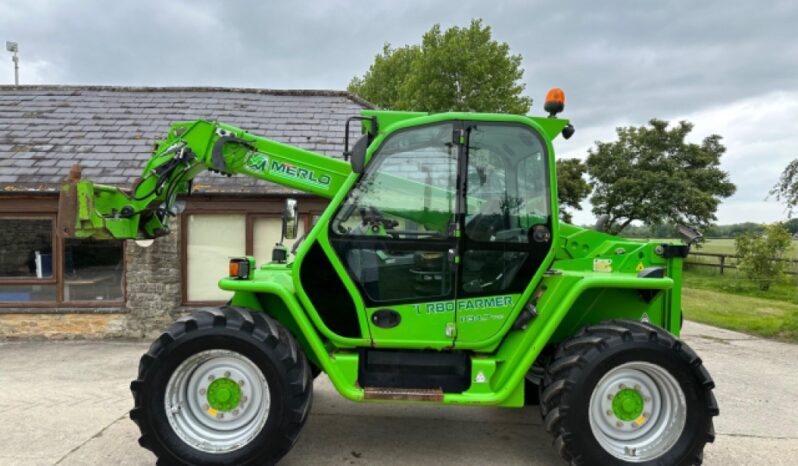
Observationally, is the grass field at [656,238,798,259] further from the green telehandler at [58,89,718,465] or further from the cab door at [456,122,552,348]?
the cab door at [456,122,552,348]

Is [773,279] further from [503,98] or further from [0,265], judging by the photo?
[0,265]

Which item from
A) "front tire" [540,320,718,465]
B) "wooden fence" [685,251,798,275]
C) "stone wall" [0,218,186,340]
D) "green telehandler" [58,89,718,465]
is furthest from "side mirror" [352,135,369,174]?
"wooden fence" [685,251,798,275]

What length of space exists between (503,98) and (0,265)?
696 inches

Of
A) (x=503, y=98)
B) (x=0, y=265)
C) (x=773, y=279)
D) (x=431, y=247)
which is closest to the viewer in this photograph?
(x=431, y=247)

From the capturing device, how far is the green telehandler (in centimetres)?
329

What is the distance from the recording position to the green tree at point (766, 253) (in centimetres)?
1293

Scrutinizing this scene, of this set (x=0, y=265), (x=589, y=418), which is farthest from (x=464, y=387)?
(x=0, y=265)

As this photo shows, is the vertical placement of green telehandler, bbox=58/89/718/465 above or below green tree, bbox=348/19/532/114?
below

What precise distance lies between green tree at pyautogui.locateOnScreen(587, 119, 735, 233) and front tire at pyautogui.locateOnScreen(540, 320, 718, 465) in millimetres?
21958

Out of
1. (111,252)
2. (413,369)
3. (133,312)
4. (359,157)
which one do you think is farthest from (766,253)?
(111,252)

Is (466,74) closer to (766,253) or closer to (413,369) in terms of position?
(766,253)

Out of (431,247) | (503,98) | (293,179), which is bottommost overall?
(431,247)

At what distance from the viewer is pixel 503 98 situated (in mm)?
20469

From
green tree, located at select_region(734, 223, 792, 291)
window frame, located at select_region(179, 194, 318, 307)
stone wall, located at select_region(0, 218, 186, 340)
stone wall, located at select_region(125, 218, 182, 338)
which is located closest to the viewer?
stone wall, located at select_region(0, 218, 186, 340)
